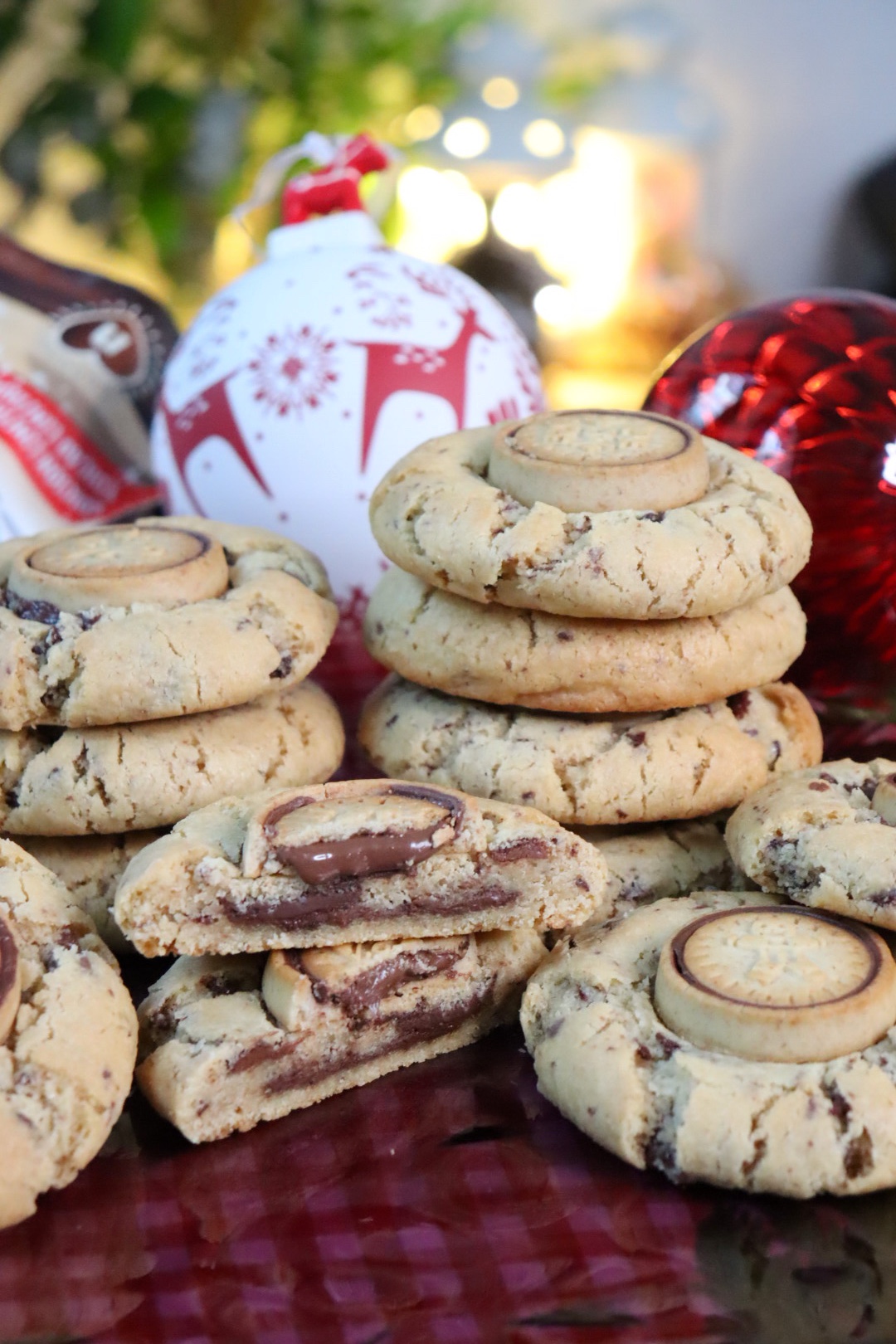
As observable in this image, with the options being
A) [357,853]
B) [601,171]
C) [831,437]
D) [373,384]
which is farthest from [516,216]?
[357,853]

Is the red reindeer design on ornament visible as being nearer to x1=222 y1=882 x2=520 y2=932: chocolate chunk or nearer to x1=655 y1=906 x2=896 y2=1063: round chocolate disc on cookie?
x1=222 y1=882 x2=520 y2=932: chocolate chunk

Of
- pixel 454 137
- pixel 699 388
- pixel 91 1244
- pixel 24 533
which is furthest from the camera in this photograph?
pixel 454 137

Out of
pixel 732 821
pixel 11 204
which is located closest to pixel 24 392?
pixel 732 821

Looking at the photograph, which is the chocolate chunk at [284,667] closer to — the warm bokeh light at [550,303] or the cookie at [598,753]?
the cookie at [598,753]

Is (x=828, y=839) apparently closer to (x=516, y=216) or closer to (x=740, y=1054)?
(x=740, y=1054)

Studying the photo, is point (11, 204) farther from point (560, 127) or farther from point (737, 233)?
point (737, 233)
